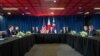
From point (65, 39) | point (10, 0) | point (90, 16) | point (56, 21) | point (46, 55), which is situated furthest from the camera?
point (90, 16)

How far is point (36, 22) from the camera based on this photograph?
24516mm

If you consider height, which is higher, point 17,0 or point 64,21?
point 17,0

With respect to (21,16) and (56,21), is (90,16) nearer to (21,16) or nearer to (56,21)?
(56,21)

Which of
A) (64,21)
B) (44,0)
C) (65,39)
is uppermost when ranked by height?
(44,0)

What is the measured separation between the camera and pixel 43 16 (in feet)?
80.8

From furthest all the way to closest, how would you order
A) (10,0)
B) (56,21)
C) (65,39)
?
(56,21) → (65,39) → (10,0)

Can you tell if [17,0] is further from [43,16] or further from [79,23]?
[79,23]

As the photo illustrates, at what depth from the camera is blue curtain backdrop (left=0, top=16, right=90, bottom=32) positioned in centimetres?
2453

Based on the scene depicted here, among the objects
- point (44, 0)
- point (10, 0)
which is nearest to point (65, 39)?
point (44, 0)

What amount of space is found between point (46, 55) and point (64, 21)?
1628 centimetres

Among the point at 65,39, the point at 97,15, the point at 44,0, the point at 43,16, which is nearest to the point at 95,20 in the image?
the point at 97,15

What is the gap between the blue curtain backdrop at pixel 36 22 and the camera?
24.5 meters

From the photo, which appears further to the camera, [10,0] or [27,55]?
[10,0]

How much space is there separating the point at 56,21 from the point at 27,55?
15791 millimetres
